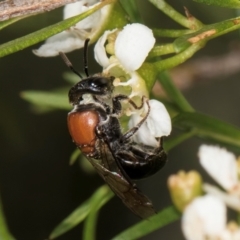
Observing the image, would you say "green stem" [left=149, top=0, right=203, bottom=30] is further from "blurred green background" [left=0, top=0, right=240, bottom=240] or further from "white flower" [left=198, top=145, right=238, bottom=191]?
"blurred green background" [left=0, top=0, right=240, bottom=240]

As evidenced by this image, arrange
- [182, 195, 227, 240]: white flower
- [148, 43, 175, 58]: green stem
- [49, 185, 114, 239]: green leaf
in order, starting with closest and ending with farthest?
[182, 195, 227, 240]: white flower → [148, 43, 175, 58]: green stem → [49, 185, 114, 239]: green leaf

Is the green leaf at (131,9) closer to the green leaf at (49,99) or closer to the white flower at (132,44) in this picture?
the white flower at (132,44)

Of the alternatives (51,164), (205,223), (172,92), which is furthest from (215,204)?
(51,164)

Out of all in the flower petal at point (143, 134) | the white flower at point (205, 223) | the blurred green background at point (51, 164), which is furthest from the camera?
the blurred green background at point (51, 164)

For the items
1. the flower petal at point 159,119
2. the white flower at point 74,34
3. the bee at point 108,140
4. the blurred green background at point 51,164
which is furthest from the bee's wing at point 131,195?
the blurred green background at point 51,164

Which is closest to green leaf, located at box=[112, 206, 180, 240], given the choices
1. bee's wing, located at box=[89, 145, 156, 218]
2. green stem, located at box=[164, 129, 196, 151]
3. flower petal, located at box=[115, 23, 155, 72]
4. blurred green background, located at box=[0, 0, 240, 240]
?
bee's wing, located at box=[89, 145, 156, 218]

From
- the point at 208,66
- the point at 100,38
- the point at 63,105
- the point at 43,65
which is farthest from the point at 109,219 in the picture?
the point at 100,38
